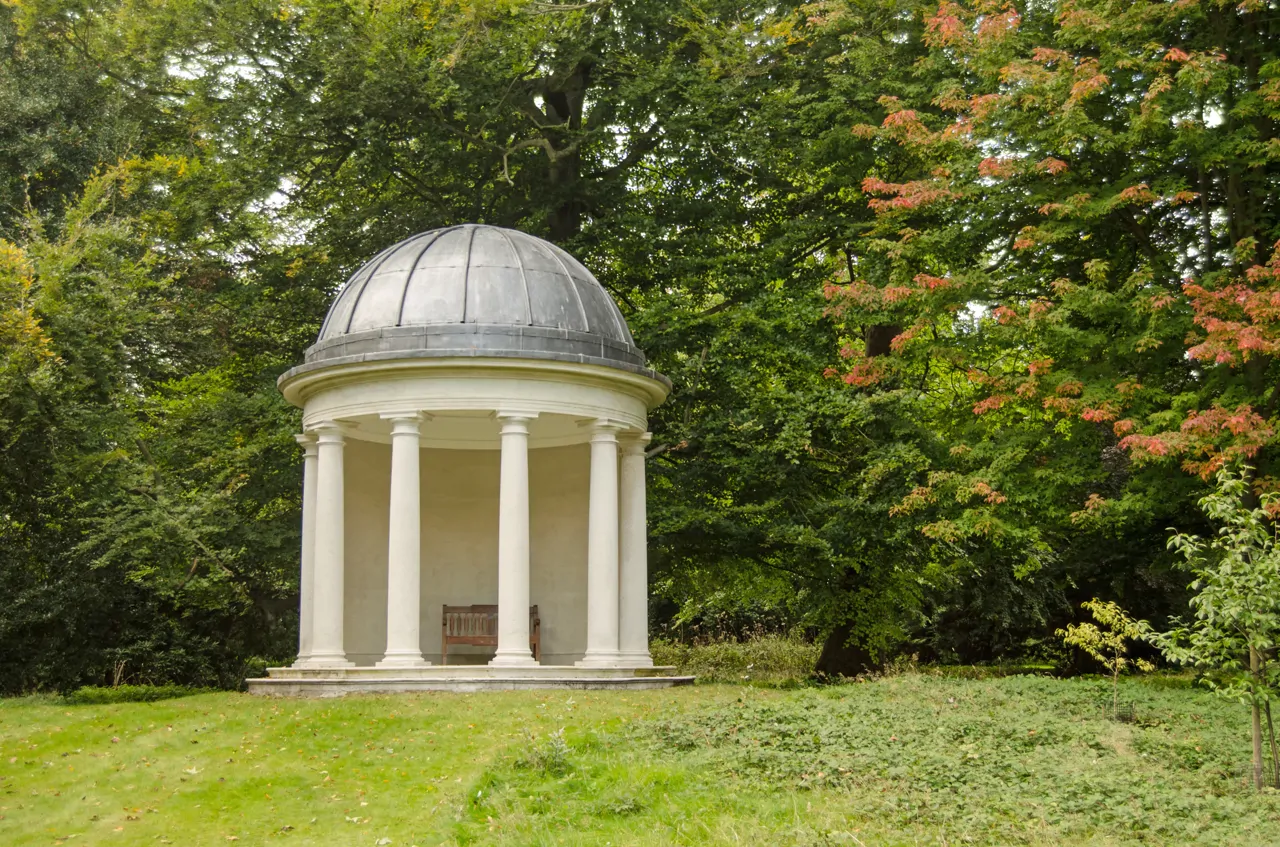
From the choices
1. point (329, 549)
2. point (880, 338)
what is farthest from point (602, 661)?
point (880, 338)

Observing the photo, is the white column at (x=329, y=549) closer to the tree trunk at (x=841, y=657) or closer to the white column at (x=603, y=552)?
the white column at (x=603, y=552)

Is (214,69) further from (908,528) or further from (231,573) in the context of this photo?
(908,528)

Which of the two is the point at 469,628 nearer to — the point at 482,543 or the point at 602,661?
the point at 482,543

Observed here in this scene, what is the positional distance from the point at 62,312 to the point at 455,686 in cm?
1283

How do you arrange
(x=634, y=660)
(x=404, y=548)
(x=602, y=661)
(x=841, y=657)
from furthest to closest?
(x=841, y=657), (x=634, y=660), (x=602, y=661), (x=404, y=548)

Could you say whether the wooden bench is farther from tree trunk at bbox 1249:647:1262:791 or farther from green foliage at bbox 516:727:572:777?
tree trunk at bbox 1249:647:1262:791

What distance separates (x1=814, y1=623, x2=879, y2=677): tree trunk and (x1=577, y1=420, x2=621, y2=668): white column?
8815 millimetres

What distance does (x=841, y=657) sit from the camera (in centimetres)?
3069

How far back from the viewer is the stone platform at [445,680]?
2075cm

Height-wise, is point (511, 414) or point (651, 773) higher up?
point (511, 414)

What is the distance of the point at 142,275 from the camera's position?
28984 mm

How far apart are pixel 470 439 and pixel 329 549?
196 inches

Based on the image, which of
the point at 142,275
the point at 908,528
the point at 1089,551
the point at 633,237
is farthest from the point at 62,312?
the point at 1089,551

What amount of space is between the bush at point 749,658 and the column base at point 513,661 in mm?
9927
